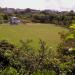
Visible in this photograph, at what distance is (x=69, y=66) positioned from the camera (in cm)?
1139

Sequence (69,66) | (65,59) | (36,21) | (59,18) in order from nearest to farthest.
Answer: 1. (69,66)
2. (65,59)
3. (59,18)
4. (36,21)

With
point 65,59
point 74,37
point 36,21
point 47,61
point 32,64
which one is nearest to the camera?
point 32,64

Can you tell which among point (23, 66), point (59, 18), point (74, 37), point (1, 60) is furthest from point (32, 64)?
point (59, 18)

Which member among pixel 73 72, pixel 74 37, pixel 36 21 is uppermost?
pixel 74 37

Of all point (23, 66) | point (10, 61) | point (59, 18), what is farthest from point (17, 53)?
point (59, 18)

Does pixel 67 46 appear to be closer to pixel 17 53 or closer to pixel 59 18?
pixel 17 53

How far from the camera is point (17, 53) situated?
11.9m

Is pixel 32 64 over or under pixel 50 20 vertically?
over

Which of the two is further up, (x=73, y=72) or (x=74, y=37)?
(x=74, y=37)

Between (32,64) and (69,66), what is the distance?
6.97ft

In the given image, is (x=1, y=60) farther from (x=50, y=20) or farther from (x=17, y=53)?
(x=50, y=20)

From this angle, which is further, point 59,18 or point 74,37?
point 59,18

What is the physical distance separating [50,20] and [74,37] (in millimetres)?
33856

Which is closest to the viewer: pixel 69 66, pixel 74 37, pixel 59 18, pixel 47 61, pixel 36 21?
pixel 47 61
